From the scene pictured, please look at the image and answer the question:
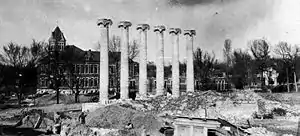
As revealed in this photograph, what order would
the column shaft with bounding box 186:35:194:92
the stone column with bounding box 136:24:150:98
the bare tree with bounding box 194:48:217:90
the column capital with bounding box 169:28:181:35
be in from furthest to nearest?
the bare tree with bounding box 194:48:217:90 < the column shaft with bounding box 186:35:194:92 < the column capital with bounding box 169:28:181:35 < the stone column with bounding box 136:24:150:98

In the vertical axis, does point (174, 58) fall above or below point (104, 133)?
above

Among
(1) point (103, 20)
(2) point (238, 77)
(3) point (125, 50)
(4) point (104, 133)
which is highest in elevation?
(1) point (103, 20)

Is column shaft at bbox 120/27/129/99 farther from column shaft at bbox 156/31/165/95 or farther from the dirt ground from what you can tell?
column shaft at bbox 156/31/165/95

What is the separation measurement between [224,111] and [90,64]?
128ft

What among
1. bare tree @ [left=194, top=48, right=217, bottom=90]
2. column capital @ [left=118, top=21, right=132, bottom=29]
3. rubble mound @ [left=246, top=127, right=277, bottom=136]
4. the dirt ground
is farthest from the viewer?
bare tree @ [left=194, top=48, right=217, bottom=90]

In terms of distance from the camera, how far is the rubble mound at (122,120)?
65.3 feet

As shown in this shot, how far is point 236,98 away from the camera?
94.8 feet

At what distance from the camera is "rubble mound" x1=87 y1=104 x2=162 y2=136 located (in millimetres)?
19909

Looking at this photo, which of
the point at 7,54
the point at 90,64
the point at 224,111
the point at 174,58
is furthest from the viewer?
the point at 90,64

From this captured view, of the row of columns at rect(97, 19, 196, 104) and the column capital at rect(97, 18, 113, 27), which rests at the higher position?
the column capital at rect(97, 18, 113, 27)

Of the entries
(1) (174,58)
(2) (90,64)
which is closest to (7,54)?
(2) (90,64)

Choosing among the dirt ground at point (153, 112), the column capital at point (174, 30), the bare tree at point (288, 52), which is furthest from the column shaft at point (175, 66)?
the bare tree at point (288, 52)

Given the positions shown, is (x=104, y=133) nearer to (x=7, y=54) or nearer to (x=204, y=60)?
(x=7, y=54)

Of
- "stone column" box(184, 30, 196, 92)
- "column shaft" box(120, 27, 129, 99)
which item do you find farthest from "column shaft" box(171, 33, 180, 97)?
"column shaft" box(120, 27, 129, 99)
